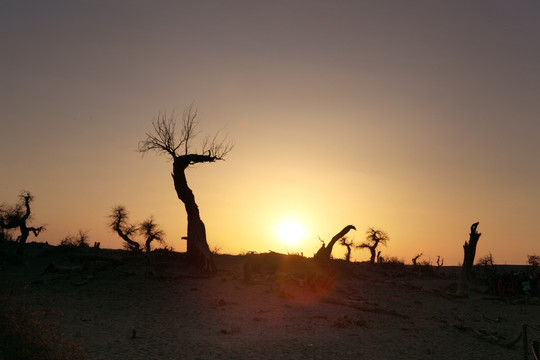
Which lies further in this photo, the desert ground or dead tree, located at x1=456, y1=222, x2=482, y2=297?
dead tree, located at x1=456, y1=222, x2=482, y2=297

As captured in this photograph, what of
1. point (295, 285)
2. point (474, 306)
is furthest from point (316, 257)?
point (474, 306)

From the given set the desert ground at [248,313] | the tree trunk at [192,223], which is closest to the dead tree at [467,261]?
the desert ground at [248,313]

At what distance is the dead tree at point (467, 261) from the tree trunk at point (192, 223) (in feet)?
62.2

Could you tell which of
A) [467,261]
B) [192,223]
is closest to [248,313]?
[192,223]

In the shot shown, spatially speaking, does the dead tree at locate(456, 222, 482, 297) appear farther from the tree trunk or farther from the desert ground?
the tree trunk

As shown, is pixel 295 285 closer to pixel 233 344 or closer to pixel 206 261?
pixel 206 261

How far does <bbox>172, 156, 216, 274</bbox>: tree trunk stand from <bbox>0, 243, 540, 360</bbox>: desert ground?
3.64ft

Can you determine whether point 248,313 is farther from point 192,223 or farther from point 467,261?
point 467,261

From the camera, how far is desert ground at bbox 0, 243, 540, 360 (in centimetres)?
1557

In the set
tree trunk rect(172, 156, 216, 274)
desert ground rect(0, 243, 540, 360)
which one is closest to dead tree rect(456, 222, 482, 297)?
desert ground rect(0, 243, 540, 360)

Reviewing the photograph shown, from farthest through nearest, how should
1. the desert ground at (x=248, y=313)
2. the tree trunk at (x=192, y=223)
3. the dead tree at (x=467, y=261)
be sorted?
1. the dead tree at (x=467, y=261)
2. the tree trunk at (x=192, y=223)
3. the desert ground at (x=248, y=313)

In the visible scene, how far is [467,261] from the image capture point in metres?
32.7

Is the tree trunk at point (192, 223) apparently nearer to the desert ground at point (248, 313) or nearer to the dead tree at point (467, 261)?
the desert ground at point (248, 313)

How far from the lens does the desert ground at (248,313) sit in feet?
51.1
